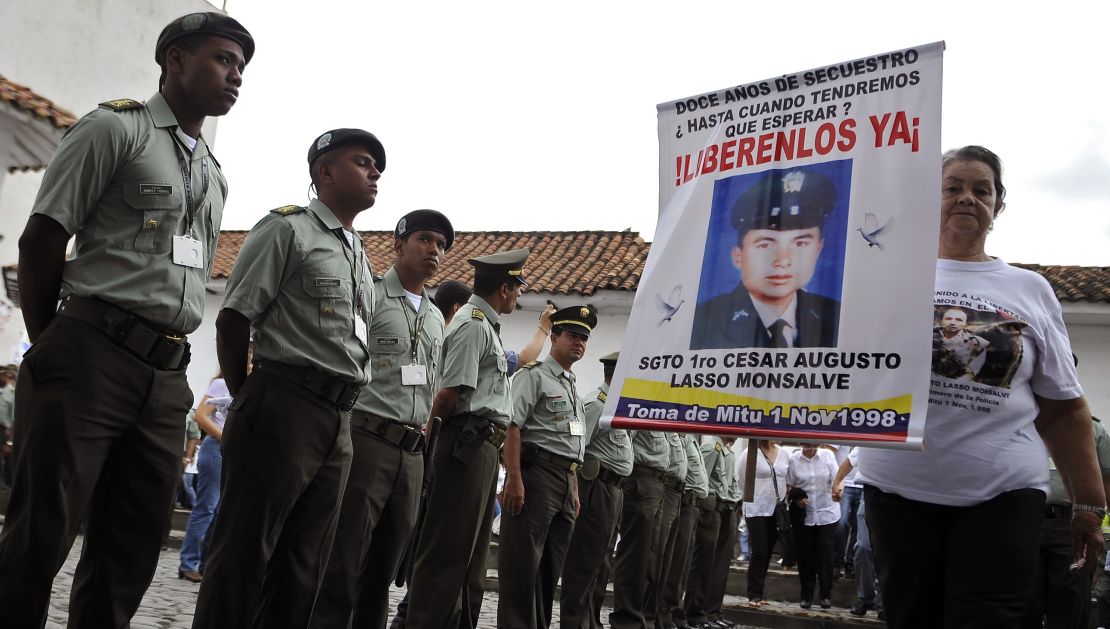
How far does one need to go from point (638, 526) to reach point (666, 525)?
1034 millimetres

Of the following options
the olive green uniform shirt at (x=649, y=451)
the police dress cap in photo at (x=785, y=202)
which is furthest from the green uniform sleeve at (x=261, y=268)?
the olive green uniform shirt at (x=649, y=451)

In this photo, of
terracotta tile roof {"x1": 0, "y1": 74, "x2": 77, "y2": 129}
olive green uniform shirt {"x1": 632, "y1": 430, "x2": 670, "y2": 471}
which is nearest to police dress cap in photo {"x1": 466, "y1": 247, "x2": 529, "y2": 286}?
olive green uniform shirt {"x1": 632, "y1": 430, "x2": 670, "y2": 471}

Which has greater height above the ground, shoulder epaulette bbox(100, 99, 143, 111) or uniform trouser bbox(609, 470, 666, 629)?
shoulder epaulette bbox(100, 99, 143, 111)

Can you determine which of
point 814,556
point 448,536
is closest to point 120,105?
point 448,536

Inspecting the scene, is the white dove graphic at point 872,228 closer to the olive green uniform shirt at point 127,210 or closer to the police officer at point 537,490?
the olive green uniform shirt at point 127,210

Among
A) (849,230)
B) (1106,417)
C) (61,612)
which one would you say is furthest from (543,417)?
(1106,417)

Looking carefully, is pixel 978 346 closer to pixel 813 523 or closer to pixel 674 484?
pixel 674 484

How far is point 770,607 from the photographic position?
1358 cm

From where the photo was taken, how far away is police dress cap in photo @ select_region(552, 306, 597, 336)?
828cm

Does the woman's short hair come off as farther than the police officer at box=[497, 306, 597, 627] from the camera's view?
No

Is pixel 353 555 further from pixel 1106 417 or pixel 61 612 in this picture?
pixel 1106 417

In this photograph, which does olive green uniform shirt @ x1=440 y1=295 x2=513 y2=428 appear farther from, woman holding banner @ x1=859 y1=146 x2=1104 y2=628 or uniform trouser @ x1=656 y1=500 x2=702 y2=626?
uniform trouser @ x1=656 y1=500 x2=702 y2=626

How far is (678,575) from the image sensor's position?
1194 centimetres

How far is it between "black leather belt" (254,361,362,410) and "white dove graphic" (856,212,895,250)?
6.79 feet
